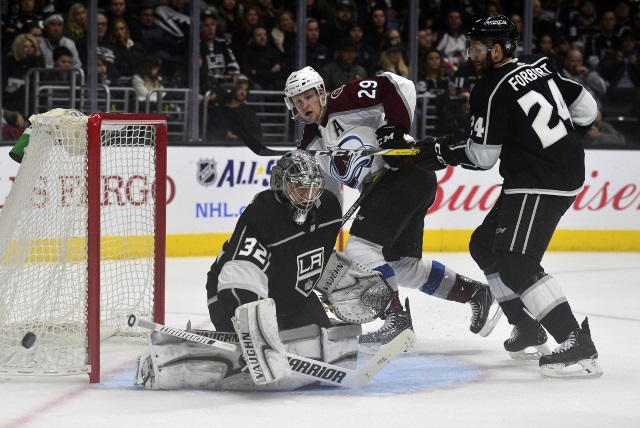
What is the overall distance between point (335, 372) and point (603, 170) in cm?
439

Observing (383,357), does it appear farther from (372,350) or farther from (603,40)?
(603,40)

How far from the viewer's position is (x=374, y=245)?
3.86m

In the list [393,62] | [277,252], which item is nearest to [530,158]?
[277,252]

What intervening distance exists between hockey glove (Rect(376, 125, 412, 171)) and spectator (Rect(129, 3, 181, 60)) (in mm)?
3193

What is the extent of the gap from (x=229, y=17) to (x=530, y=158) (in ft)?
13.7

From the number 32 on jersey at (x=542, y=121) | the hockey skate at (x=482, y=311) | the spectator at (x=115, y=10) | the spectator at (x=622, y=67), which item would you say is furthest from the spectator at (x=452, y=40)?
the number 32 on jersey at (x=542, y=121)

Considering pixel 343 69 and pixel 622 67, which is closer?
pixel 343 69

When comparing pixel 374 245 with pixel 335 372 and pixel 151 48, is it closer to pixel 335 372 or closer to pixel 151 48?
pixel 335 372

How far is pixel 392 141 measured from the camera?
3768 millimetres

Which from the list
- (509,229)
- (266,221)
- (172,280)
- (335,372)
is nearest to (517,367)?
(509,229)

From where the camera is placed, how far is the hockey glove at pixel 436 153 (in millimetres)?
3502

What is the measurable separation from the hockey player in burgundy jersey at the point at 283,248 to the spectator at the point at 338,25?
4.29 m

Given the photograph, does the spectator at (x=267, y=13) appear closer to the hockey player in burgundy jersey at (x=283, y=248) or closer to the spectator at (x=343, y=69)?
the spectator at (x=343, y=69)

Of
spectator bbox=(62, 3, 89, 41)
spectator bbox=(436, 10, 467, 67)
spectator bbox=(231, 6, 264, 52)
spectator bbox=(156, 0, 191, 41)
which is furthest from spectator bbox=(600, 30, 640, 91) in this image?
spectator bbox=(62, 3, 89, 41)
